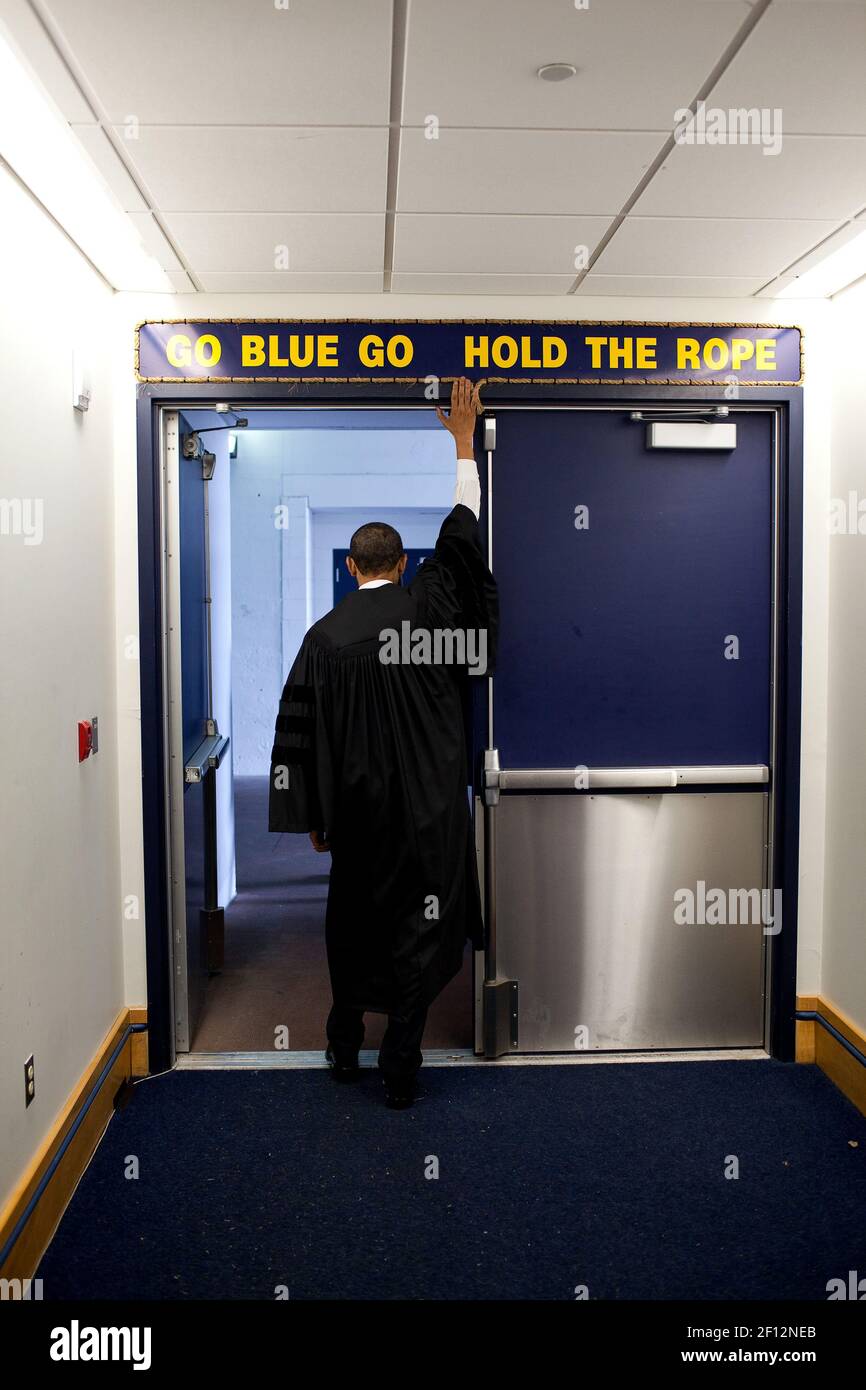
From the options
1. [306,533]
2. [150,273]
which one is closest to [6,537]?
[150,273]

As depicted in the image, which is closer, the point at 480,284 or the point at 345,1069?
the point at 480,284

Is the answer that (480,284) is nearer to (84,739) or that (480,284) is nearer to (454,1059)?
(84,739)

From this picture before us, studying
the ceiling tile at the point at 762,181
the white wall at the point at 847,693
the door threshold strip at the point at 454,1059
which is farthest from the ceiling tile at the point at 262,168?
the door threshold strip at the point at 454,1059

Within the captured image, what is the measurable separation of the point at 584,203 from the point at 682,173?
9.6 inches

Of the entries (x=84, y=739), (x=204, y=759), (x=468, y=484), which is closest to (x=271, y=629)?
(x=204, y=759)

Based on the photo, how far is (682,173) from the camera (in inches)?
85.5

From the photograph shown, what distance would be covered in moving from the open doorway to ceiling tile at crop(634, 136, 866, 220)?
1.09m

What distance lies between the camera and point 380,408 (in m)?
3.06

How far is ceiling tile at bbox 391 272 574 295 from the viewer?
2.86 m

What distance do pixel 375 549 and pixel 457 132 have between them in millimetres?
1204

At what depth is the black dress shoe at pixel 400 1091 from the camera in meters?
2.88

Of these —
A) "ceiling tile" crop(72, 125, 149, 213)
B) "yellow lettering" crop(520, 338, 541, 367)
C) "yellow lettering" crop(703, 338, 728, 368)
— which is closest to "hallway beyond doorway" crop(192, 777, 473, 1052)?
"yellow lettering" crop(520, 338, 541, 367)

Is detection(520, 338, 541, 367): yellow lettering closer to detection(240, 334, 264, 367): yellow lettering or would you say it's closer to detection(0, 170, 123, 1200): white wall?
detection(240, 334, 264, 367): yellow lettering

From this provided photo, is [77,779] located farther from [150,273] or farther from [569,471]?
[569,471]
